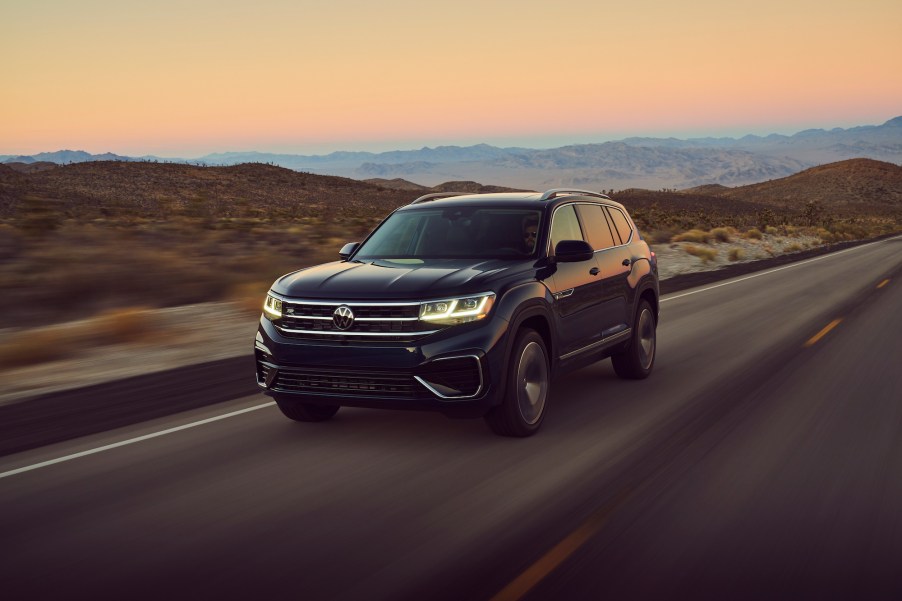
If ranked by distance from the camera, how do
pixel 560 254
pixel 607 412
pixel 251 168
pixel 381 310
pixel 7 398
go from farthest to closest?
pixel 251 168
pixel 7 398
pixel 607 412
pixel 560 254
pixel 381 310

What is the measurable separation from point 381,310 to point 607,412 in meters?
2.58

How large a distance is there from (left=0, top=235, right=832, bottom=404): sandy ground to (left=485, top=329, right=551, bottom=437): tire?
5.21 metres

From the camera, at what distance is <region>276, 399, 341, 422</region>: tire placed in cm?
787

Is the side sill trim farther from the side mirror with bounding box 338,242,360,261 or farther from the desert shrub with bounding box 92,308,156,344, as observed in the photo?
the desert shrub with bounding box 92,308,156,344

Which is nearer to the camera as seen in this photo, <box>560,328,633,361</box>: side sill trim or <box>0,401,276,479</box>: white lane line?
<box>0,401,276,479</box>: white lane line

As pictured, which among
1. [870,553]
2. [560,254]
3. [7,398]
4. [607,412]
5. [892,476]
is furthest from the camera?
[7,398]

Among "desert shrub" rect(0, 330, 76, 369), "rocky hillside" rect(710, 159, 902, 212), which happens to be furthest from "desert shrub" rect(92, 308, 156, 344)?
"rocky hillside" rect(710, 159, 902, 212)

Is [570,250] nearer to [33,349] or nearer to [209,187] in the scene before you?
[33,349]

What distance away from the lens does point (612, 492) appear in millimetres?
5922

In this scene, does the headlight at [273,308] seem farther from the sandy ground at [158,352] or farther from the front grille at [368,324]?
the sandy ground at [158,352]

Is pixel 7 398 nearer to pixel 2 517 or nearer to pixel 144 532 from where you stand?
pixel 2 517

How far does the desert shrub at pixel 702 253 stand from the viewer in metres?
34.3

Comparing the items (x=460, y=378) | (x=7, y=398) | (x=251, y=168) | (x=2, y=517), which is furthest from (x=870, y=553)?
(x=251, y=168)

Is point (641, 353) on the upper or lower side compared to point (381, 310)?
lower
